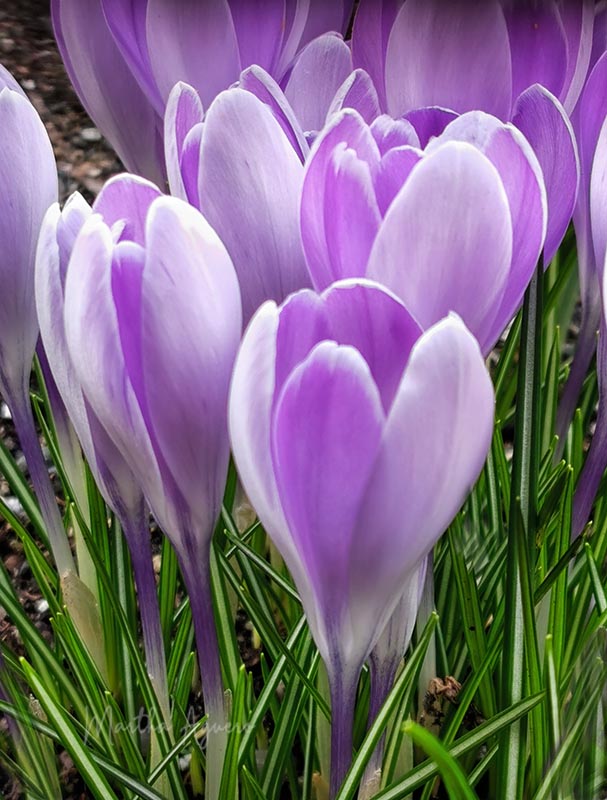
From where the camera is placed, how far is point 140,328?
35 cm

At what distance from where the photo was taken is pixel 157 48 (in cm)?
59

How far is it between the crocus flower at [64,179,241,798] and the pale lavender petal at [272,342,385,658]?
0.05m

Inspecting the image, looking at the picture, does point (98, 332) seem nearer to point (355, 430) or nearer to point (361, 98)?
point (355, 430)

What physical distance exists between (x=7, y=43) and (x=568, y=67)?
1.36 m

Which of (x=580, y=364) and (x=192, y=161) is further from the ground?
(x=192, y=161)

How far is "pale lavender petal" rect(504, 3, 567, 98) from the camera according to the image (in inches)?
22.8

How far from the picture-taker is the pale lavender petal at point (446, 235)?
0.35 metres

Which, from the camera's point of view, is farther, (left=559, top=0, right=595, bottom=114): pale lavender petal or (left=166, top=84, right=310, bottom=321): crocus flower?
(left=559, top=0, right=595, bottom=114): pale lavender petal

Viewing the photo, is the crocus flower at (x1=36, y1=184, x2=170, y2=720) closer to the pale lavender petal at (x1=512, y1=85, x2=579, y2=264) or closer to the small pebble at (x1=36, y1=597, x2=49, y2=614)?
the pale lavender petal at (x1=512, y1=85, x2=579, y2=264)

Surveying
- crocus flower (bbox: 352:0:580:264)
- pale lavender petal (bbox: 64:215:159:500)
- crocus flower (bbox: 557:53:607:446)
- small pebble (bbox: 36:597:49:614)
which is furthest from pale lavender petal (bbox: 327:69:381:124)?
small pebble (bbox: 36:597:49:614)

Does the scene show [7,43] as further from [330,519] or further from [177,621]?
[330,519]

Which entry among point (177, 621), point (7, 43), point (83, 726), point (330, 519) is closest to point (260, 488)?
point (330, 519)

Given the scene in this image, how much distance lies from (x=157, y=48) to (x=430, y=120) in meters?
0.21

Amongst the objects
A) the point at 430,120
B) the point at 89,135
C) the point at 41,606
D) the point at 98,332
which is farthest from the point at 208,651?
the point at 89,135
